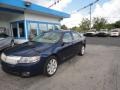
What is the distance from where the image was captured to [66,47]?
5027 mm

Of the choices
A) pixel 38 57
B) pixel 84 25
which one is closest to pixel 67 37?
pixel 38 57

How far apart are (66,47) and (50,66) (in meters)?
1.16

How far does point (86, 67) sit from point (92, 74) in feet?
2.38

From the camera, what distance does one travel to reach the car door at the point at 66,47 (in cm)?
482

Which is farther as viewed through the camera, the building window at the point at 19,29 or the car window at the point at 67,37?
the building window at the point at 19,29

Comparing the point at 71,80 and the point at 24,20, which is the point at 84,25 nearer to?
the point at 24,20

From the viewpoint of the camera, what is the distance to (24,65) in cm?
359

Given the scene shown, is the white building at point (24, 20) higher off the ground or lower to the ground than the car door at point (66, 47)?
higher

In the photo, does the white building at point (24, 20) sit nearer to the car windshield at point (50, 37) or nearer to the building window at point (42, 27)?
the building window at point (42, 27)

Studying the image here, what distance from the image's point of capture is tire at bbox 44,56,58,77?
403 centimetres

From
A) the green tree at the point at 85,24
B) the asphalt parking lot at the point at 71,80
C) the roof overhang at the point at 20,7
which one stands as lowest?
the asphalt parking lot at the point at 71,80

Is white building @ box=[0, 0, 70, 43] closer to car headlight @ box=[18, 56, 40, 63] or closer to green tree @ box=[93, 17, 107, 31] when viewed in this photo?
car headlight @ box=[18, 56, 40, 63]

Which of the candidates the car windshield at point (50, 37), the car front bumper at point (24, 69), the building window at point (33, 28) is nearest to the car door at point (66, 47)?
the car windshield at point (50, 37)

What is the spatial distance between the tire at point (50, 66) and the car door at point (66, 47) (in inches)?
17.7
